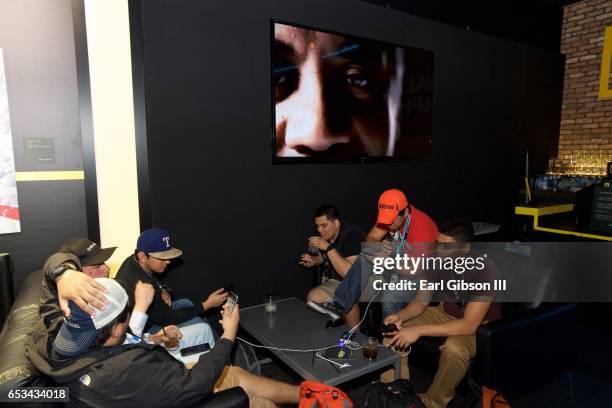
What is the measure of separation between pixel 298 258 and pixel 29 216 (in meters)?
1.99

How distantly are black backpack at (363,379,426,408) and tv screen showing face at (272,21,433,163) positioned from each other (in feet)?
6.19

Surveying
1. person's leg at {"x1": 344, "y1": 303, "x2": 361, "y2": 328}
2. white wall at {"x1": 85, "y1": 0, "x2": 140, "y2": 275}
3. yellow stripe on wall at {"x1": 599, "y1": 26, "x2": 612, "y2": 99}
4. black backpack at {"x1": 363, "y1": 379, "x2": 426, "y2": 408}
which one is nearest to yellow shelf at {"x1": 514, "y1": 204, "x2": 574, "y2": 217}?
yellow stripe on wall at {"x1": 599, "y1": 26, "x2": 612, "y2": 99}

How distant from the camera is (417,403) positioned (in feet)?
6.11

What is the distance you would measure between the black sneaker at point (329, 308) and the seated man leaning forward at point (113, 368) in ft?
3.54

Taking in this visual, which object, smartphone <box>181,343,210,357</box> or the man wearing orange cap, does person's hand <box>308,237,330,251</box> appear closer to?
the man wearing orange cap

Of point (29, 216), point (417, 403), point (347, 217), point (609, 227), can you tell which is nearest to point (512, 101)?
point (609, 227)

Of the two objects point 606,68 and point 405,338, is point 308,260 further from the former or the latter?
point 606,68

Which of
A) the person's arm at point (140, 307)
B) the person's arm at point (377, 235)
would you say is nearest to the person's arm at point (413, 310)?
the person's arm at point (377, 235)

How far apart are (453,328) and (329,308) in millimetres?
797

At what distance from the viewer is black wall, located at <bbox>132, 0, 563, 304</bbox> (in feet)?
9.02

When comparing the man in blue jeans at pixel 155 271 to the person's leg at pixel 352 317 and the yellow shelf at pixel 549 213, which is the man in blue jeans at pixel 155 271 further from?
the yellow shelf at pixel 549 213

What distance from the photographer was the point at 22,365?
155 centimetres

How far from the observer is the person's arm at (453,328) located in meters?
2.21

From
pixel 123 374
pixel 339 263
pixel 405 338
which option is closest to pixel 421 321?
pixel 405 338
